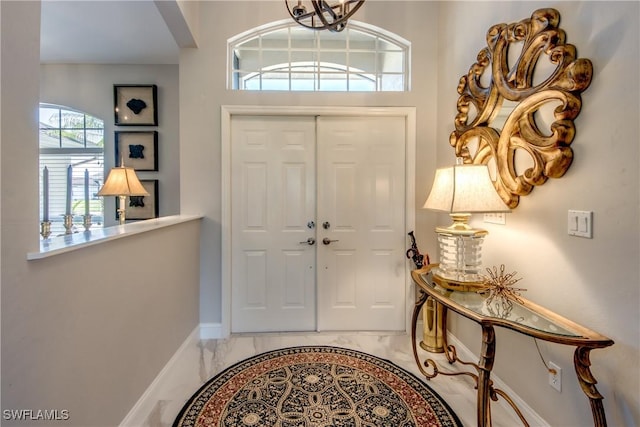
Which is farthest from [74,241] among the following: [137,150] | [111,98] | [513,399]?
[111,98]

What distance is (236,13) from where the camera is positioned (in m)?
2.62

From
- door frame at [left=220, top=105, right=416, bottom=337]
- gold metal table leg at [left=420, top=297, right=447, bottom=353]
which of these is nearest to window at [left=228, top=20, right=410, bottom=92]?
door frame at [left=220, top=105, right=416, bottom=337]

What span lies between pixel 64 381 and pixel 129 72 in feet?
11.9

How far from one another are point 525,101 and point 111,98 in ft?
13.9

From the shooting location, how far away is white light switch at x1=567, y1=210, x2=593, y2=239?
1.27 m

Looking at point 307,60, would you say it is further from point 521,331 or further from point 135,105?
point 521,331

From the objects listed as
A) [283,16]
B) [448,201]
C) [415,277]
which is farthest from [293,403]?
[283,16]

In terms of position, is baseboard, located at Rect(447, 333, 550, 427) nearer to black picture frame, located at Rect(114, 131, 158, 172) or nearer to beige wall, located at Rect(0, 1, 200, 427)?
beige wall, located at Rect(0, 1, 200, 427)

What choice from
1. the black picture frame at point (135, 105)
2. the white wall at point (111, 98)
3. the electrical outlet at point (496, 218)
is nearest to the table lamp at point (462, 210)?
the electrical outlet at point (496, 218)

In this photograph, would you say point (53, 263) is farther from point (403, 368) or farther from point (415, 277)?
point (403, 368)

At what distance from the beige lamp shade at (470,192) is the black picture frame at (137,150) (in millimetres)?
3360

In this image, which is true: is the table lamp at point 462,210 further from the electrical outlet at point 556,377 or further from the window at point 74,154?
the window at point 74,154

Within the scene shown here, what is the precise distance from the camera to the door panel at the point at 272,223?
2.67 m

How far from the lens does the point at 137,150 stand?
11.6 ft
